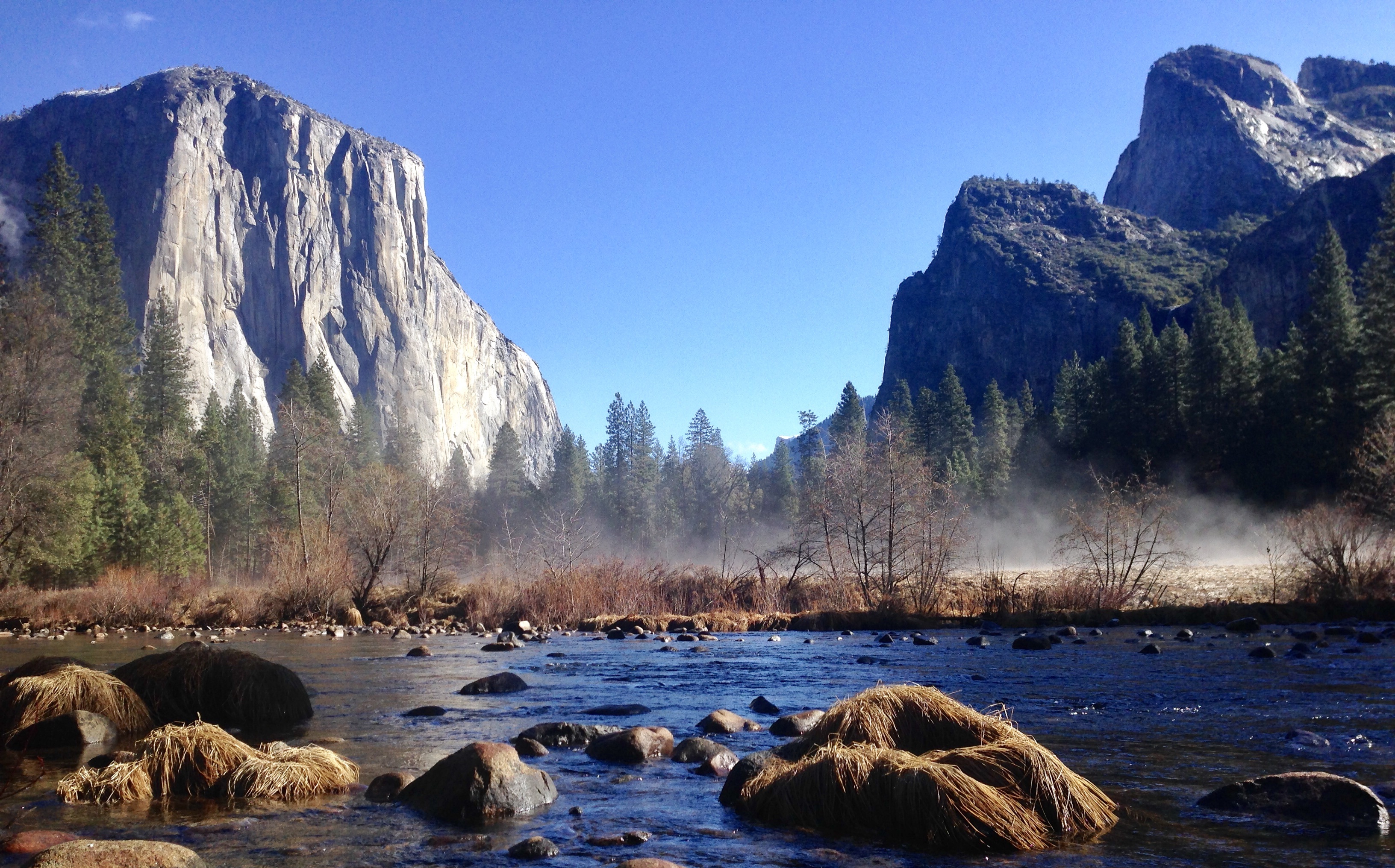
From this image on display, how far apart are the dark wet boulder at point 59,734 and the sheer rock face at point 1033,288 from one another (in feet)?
486

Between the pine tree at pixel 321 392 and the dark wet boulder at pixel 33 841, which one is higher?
the pine tree at pixel 321 392

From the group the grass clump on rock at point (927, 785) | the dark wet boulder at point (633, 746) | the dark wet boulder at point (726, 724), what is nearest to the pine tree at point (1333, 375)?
the dark wet boulder at point (726, 724)

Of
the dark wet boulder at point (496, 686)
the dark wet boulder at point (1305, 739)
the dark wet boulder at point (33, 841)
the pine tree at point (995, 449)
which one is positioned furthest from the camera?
the pine tree at point (995, 449)

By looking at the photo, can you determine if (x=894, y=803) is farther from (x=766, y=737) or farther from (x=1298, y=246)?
(x=1298, y=246)

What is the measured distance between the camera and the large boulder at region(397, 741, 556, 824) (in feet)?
24.1

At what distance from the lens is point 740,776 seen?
308 inches

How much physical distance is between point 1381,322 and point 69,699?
5957 centimetres

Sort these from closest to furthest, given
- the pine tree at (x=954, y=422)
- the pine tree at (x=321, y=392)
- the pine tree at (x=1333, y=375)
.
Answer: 1. the pine tree at (x=1333, y=375)
2. the pine tree at (x=321, y=392)
3. the pine tree at (x=954, y=422)

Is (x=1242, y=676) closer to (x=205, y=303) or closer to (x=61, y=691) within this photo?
(x=61, y=691)

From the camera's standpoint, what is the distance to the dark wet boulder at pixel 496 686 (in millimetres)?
14406

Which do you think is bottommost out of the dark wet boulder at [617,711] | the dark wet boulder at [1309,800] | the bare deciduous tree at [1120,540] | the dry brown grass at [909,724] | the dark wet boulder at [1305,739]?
the dark wet boulder at [617,711]

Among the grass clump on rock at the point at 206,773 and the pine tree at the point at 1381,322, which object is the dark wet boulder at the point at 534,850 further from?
the pine tree at the point at 1381,322

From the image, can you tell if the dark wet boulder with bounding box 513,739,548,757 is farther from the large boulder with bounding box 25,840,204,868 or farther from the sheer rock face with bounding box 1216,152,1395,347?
the sheer rock face with bounding box 1216,152,1395,347

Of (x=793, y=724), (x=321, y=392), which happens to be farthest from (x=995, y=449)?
(x=793, y=724)
